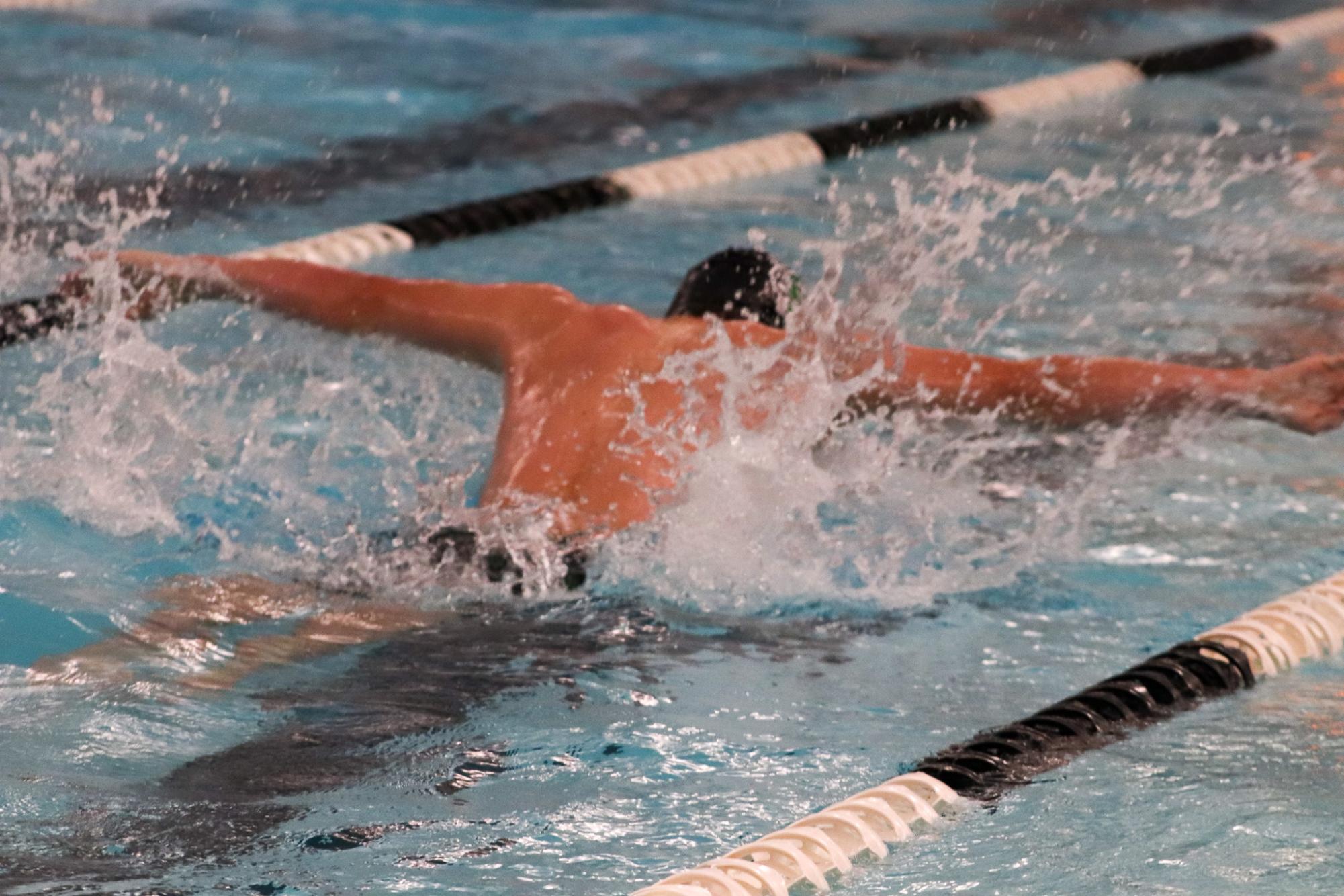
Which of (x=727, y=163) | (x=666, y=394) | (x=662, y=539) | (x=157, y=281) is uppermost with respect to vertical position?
(x=727, y=163)

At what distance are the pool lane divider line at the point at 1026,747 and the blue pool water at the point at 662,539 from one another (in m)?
0.04

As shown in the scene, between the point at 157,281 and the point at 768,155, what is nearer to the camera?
the point at 157,281

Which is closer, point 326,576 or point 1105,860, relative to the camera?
point 1105,860

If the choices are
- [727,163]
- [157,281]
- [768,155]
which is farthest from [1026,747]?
[768,155]

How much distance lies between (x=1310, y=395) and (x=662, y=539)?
989 mm

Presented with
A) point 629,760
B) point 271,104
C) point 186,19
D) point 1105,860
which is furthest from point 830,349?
point 186,19

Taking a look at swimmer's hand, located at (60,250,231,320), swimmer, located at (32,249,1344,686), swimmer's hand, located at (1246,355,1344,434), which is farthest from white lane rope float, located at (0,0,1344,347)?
swimmer's hand, located at (1246,355,1344,434)

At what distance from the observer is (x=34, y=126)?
5.92m

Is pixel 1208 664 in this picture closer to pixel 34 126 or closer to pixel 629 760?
pixel 629 760

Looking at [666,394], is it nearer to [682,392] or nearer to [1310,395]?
[682,392]

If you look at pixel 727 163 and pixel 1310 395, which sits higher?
pixel 727 163

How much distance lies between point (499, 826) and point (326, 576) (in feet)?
2.43

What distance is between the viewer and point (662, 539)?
2914 mm

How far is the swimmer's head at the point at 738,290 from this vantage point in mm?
3104
